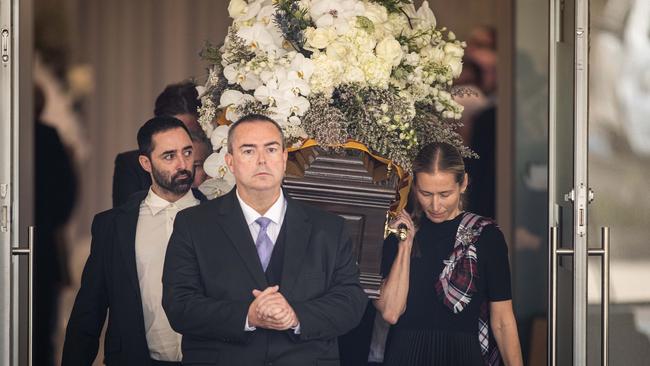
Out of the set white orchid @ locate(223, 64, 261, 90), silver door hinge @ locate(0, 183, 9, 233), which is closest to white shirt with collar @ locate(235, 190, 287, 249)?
white orchid @ locate(223, 64, 261, 90)

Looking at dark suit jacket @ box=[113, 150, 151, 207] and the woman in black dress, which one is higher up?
dark suit jacket @ box=[113, 150, 151, 207]

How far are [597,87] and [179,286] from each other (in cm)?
191

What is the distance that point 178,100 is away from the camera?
4.59 meters

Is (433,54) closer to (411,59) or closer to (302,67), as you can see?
(411,59)

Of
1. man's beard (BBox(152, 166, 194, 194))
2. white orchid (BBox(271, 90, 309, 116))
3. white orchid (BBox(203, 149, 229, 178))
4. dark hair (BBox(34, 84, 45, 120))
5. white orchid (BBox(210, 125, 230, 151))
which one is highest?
dark hair (BBox(34, 84, 45, 120))

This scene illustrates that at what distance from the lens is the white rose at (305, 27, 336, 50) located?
399 cm

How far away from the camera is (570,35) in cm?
421

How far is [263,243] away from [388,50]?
0.85 m

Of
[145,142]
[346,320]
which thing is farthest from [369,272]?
[145,142]

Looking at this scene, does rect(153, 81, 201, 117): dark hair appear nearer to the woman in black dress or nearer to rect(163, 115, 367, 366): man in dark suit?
rect(163, 115, 367, 366): man in dark suit

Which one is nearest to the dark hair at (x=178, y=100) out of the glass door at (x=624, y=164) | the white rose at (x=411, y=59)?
the white rose at (x=411, y=59)

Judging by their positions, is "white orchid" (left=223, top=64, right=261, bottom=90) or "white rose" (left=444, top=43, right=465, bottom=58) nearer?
"white orchid" (left=223, top=64, right=261, bottom=90)

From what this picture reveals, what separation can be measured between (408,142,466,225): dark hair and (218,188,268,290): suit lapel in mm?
694

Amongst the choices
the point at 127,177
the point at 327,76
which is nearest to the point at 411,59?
the point at 327,76
